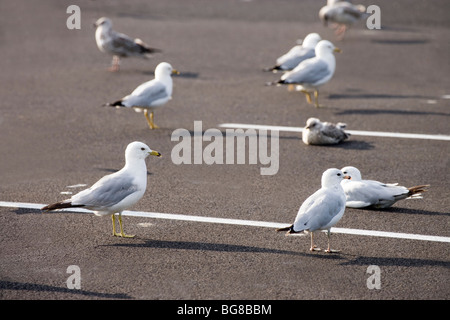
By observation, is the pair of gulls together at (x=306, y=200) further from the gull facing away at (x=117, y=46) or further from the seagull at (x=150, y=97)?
the gull facing away at (x=117, y=46)

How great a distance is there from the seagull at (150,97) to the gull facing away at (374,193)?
3.97 metres

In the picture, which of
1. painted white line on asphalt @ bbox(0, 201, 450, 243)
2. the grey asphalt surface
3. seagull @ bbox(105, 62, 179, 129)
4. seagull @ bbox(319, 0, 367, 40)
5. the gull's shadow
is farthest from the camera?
seagull @ bbox(319, 0, 367, 40)

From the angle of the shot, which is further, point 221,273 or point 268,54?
point 268,54

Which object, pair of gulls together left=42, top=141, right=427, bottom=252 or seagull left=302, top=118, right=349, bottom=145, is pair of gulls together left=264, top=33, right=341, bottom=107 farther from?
pair of gulls together left=42, top=141, right=427, bottom=252

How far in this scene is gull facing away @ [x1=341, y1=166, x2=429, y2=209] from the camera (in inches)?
302

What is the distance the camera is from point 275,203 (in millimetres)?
8055

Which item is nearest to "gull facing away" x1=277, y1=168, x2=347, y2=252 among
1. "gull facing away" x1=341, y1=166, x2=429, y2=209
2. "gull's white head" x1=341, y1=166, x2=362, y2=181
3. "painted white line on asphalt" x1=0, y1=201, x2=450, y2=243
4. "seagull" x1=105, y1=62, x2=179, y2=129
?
"painted white line on asphalt" x1=0, y1=201, x2=450, y2=243

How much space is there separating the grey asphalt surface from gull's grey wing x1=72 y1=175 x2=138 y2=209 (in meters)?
0.38

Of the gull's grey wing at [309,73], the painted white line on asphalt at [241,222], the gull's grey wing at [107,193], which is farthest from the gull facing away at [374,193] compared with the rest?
the gull's grey wing at [309,73]

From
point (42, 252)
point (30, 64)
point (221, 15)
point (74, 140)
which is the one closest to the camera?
point (42, 252)

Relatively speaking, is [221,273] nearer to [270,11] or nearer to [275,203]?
[275,203]

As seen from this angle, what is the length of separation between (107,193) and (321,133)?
393cm

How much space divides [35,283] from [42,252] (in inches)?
26.8

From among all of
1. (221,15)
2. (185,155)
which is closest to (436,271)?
(185,155)
